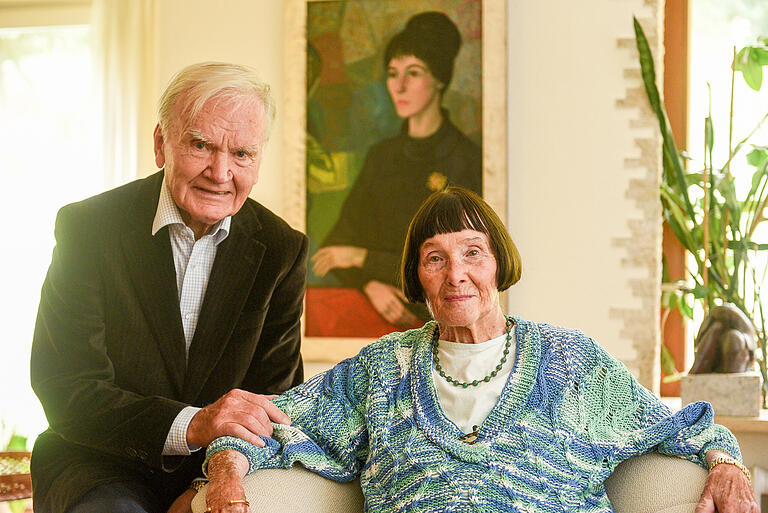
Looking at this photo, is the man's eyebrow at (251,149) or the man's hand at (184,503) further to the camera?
the man's eyebrow at (251,149)

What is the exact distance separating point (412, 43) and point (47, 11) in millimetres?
1804

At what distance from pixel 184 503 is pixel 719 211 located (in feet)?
7.26

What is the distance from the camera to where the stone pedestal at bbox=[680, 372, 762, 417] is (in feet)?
9.25

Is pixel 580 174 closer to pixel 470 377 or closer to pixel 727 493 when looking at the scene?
pixel 470 377

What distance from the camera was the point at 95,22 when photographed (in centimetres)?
381

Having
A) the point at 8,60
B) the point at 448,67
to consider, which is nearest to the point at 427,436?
the point at 448,67

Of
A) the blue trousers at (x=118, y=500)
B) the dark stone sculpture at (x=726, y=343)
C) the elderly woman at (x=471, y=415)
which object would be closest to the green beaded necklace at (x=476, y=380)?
the elderly woman at (x=471, y=415)

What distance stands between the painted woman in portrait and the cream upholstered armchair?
1591 mm

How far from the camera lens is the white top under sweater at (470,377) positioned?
190 cm

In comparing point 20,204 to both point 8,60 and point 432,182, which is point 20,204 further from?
point 432,182

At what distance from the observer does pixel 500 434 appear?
72.5 inches

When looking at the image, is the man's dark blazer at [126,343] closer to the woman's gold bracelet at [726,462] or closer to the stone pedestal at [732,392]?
the woman's gold bracelet at [726,462]

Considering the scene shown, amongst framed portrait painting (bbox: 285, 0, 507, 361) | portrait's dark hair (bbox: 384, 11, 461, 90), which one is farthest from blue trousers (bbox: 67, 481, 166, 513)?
portrait's dark hair (bbox: 384, 11, 461, 90)

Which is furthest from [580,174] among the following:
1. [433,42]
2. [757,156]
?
[433,42]
